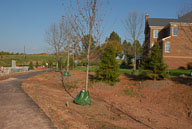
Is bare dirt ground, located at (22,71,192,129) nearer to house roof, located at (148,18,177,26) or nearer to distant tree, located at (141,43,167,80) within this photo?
distant tree, located at (141,43,167,80)

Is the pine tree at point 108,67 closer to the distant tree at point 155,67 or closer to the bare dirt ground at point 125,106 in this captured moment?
the bare dirt ground at point 125,106

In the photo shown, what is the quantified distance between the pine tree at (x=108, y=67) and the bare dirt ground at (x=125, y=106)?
0.56m

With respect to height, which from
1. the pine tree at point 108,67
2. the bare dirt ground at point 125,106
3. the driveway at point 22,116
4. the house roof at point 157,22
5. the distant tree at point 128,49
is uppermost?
the house roof at point 157,22

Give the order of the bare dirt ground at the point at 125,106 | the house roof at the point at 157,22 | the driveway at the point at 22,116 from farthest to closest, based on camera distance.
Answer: the house roof at the point at 157,22 → the bare dirt ground at the point at 125,106 → the driveway at the point at 22,116

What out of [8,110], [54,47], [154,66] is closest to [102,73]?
[154,66]

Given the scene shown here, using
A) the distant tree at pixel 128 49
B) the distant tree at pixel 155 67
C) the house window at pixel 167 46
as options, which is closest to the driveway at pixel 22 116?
the distant tree at pixel 155 67

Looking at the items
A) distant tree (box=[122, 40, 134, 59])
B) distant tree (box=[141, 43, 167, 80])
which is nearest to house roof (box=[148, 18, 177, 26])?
distant tree (box=[122, 40, 134, 59])

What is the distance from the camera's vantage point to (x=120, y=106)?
9203 millimetres

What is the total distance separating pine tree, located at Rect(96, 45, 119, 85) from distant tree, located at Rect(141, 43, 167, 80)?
2.27 metres

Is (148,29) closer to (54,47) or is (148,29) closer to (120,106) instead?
(54,47)

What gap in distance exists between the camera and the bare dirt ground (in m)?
5.87

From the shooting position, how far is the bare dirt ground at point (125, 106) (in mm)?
5875

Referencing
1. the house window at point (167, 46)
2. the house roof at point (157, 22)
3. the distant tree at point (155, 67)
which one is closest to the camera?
the distant tree at point (155, 67)

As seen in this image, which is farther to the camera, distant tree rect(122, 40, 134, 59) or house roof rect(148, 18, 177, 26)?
house roof rect(148, 18, 177, 26)
